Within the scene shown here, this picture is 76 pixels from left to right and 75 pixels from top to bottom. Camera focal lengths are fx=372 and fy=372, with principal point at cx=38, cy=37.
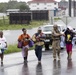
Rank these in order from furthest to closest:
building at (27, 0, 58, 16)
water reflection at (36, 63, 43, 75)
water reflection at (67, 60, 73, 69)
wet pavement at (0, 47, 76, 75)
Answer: building at (27, 0, 58, 16)
water reflection at (67, 60, 73, 69)
wet pavement at (0, 47, 76, 75)
water reflection at (36, 63, 43, 75)

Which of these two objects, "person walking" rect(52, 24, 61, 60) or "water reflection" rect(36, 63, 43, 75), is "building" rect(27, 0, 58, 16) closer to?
"person walking" rect(52, 24, 61, 60)

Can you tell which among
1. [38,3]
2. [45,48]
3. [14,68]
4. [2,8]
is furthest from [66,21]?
[38,3]

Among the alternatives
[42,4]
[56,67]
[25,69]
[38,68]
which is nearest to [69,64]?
[56,67]

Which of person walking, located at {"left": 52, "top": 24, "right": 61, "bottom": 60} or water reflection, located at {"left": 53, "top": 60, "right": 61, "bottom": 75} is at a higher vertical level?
person walking, located at {"left": 52, "top": 24, "right": 61, "bottom": 60}

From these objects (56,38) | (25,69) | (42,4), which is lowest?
(42,4)

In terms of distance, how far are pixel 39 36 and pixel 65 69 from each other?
299 centimetres

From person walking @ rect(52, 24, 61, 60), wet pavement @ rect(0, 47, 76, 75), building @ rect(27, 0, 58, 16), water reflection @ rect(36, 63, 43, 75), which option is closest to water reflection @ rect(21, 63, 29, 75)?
wet pavement @ rect(0, 47, 76, 75)

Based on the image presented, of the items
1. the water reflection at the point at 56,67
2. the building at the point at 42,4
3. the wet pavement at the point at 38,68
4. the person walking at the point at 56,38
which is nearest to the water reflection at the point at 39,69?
the wet pavement at the point at 38,68

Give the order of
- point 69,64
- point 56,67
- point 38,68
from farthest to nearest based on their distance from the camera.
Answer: point 69,64, point 56,67, point 38,68

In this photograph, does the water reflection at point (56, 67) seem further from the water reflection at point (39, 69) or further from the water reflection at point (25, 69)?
the water reflection at point (25, 69)

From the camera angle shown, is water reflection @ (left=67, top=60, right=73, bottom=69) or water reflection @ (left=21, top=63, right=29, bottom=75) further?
water reflection @ (left=67, top=60, right=73, bottom=69)

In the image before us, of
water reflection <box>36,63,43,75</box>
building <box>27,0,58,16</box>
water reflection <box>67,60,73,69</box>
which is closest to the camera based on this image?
water reflection <box>36,63,43,75</box>

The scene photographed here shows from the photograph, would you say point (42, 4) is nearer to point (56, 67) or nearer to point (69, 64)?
point (69, 64)

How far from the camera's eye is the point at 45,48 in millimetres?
25906
